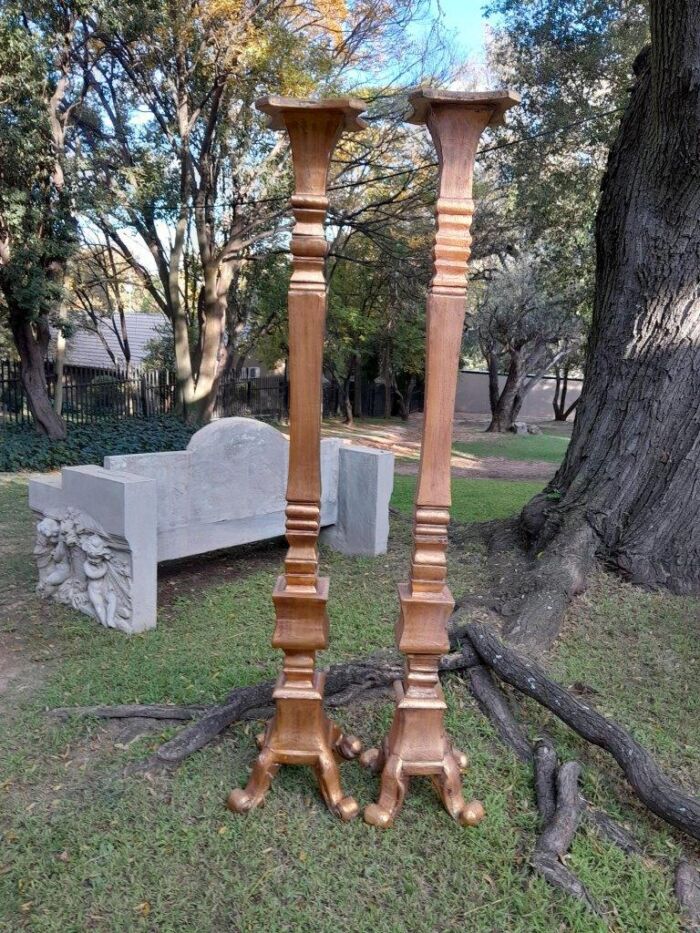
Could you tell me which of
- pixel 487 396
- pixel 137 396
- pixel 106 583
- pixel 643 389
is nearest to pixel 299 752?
pixel 106 583

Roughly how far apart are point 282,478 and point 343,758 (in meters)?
2.85

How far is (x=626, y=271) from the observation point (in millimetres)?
4742

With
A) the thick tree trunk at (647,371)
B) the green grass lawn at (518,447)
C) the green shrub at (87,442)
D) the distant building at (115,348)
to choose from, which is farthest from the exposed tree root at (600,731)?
the distant building at (115,348)

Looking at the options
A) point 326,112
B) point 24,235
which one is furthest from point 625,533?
point 24,235

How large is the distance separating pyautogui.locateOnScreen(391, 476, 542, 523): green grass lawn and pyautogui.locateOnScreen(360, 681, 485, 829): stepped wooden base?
460 cm

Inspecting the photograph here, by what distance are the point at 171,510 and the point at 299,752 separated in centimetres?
250

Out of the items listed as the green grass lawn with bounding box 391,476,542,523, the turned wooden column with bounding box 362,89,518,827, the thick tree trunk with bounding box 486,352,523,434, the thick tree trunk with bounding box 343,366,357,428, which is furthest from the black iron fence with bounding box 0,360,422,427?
the turned wooden column with bounding box 362,89,518,827

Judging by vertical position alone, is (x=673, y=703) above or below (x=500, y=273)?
below

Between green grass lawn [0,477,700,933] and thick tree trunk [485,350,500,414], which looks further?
thick tree trunk [485,350,500,414]

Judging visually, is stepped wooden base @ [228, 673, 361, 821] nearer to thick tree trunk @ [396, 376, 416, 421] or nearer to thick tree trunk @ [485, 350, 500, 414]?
thick tree trunk @ [485, 350, 500, 414]

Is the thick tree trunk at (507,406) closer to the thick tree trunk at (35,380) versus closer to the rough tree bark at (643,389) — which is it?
the thick tree trunk at (35,380)

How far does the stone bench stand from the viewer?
13.4 feet

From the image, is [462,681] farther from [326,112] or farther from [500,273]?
[500,273]

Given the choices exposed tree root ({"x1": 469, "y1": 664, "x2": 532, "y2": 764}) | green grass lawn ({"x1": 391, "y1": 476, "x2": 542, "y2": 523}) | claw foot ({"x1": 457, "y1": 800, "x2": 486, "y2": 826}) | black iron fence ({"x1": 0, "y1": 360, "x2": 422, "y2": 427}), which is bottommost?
green grass lawn ({"x1": 391, "y1": 476, "x2": 542, "y2": 523})
